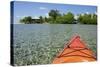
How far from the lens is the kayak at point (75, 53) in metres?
2.43

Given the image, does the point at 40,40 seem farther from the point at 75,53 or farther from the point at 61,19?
the point at 75,53

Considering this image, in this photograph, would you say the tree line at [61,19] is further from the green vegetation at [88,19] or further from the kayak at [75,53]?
the kayak at [75,53]

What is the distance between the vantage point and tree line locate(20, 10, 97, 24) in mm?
2279

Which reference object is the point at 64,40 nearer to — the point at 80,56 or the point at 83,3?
the point at 80,56

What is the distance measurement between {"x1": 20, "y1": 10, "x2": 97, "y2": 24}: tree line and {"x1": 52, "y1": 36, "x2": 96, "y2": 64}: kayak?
0.23m

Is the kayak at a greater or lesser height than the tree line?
lesser

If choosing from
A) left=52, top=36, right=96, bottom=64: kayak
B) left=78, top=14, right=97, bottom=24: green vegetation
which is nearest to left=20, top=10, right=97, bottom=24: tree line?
left=78, top=14, right=97, bottom=24: green vegetation

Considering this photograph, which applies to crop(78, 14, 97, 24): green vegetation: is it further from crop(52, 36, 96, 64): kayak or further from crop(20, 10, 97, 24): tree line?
crop(52, 36, 96, 64): kayak

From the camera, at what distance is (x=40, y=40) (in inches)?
91.7

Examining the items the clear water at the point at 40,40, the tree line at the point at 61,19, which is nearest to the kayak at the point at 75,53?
the clear water at the point at 40,40

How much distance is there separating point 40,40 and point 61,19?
1.25 ft

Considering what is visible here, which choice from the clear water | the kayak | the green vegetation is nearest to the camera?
the clear water

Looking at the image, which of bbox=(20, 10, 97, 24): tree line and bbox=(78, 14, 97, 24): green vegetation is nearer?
bbox=(20, 10, 97, 24): tree line
